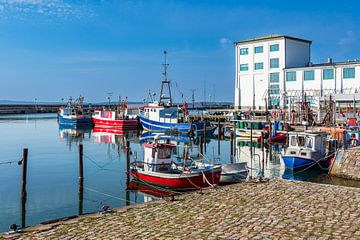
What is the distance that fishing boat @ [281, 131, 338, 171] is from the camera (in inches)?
1081

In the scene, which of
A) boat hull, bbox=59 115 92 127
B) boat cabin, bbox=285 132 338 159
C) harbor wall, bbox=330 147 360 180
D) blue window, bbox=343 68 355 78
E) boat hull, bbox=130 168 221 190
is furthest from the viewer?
boat hull, bbox=59 115 92 127

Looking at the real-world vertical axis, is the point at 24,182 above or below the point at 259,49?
below

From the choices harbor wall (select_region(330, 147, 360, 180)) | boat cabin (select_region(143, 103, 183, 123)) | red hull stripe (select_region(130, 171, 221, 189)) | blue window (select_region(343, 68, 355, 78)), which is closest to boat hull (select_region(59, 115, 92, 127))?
boat cabin (select_region(143, 103, 183, 123))

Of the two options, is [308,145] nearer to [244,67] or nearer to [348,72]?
[348,72]

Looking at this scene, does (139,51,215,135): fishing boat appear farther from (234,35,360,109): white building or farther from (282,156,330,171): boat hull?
(282,156,330,171): boat hull

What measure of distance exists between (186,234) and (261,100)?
58.2m

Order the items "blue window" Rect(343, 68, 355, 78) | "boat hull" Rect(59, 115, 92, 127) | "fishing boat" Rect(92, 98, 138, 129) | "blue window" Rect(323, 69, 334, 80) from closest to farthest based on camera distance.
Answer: "blue window" Rect(343, 68, 355, 78) → "blue window" Rect(323, 69, 334, 80) → "fishing boat" Rect(92, 98, 138, 129) → "boat hull" Rect(59, 115, 92, 127)

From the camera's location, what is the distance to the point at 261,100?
222ft

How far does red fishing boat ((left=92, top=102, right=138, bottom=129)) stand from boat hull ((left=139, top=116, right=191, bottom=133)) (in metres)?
2.69

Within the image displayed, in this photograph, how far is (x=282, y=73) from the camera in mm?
65062

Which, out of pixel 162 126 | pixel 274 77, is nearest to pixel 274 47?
pixel 274 77

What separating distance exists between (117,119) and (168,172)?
5004 cm

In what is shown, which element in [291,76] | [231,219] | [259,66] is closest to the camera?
[231,219]

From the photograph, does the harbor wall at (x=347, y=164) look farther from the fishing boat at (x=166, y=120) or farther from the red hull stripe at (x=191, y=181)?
the fishing boat at (x=166, y=120)
